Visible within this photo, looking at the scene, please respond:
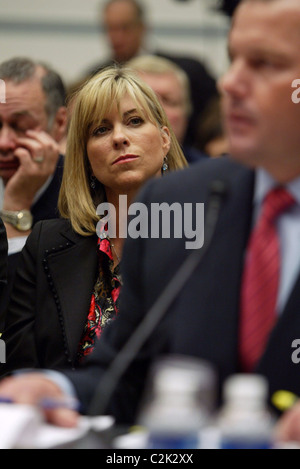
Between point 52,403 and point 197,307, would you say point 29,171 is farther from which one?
point 52,403

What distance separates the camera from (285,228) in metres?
1.88

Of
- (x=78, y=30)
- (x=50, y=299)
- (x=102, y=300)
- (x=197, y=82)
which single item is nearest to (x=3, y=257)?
(x=50, y=299)

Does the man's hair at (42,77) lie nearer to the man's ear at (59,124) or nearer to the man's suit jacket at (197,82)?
the man's ear at (59,124)

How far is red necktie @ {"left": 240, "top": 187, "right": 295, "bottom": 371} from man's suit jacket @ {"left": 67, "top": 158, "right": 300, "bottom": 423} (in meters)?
0.02

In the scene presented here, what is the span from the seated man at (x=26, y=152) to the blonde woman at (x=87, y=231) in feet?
1.81

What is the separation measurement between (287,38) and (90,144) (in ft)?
5.37

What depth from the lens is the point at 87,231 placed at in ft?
10.8

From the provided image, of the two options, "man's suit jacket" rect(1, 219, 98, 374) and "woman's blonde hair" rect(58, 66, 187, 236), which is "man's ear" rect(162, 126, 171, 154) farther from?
"man's suit jacket" rect(1, 219, 98, 374)

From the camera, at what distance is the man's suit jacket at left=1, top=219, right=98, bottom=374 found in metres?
3.10

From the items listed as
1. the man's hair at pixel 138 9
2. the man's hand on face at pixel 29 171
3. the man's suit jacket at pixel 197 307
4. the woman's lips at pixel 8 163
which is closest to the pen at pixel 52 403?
the man's suit jacket at pixel 197 307

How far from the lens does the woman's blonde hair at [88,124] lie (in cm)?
333

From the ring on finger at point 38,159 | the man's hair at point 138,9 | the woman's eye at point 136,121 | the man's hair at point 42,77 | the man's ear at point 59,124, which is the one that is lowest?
the woman's eye at point 136,121

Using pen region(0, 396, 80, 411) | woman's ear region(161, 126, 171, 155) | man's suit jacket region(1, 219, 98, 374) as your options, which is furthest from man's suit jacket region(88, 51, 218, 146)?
pen region(0, 396, 80, 411)

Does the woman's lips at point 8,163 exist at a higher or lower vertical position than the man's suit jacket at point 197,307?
higher
